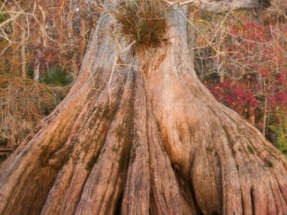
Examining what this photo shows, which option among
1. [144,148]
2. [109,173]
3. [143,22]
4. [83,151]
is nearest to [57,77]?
[143,22]

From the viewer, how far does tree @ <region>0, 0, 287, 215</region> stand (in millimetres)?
4062

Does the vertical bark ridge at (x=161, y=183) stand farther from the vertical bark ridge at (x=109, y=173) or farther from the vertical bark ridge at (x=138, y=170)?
the vertical bark ridge at (x=109, y=173)

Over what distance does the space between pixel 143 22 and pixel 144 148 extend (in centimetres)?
153

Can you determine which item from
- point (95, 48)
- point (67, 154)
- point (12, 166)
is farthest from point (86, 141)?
point (95, 48)

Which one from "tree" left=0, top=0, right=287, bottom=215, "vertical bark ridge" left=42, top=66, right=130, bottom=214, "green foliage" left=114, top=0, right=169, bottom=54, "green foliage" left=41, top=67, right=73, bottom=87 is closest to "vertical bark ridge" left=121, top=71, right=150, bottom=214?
"tree" left=0, top=0, right=287, bottom=215

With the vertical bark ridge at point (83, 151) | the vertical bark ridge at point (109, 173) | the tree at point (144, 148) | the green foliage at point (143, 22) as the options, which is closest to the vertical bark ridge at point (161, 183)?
the tree at point (144, 148)

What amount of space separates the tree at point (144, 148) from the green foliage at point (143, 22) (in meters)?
0.01

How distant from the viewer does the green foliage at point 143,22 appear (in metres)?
4.85

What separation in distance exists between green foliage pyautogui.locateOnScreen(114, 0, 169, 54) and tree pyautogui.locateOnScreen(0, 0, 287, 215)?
0.01 metres

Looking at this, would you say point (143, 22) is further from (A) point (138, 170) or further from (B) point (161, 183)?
(B) point (161, 183)

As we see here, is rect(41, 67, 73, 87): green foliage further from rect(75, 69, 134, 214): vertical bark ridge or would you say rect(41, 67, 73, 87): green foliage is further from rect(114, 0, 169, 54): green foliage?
rect(75, 69, 134, 214): vertical bark ridge

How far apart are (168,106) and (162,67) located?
1.85ft

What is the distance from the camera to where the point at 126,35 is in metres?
5.00

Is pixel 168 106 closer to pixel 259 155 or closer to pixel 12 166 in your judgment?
pixel 259 155
